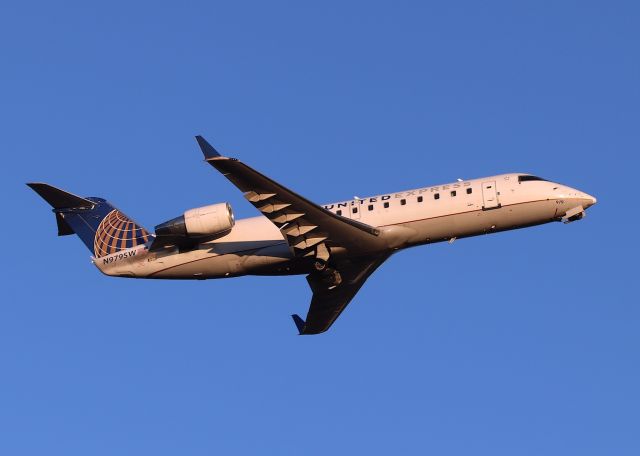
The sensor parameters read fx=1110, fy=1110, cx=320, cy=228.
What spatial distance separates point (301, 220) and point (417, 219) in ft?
13.9

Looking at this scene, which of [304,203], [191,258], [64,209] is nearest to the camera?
[304,203]

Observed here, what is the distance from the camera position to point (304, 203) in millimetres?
39156

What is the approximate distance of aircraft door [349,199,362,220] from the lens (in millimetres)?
41178

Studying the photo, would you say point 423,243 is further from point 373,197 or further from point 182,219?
point 182,219

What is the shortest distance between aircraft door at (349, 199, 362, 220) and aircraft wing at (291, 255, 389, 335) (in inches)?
83.1

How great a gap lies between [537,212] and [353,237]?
680cm

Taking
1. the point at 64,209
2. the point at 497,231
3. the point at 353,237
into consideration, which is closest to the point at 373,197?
the point at 353,237

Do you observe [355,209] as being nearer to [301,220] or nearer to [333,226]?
[333,226]

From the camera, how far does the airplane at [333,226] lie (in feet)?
131

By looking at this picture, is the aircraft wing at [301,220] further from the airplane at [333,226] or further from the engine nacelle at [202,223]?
the engine nacelle at [202,223]

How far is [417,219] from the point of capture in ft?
132

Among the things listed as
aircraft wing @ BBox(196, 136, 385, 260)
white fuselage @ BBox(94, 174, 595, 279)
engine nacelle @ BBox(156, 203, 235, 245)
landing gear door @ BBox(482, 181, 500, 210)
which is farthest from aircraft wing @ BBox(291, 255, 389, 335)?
landing gear door @ BBox(482, 181, 500, 210)

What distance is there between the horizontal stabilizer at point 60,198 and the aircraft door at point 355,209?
1145 centimetres

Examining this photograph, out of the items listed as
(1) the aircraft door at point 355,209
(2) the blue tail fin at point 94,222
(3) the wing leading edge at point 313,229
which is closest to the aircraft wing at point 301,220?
(3) the wing leading edge at point 313,229
